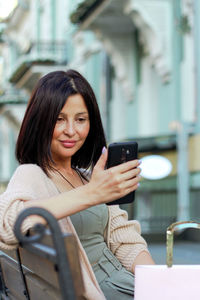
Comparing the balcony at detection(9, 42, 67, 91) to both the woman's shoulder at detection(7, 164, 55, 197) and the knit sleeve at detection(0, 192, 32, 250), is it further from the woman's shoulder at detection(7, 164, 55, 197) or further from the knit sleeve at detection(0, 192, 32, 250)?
the knit sleeve at detection(0, 192, 32, 250)

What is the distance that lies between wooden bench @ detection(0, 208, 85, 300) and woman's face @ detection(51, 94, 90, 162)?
0.41 metres

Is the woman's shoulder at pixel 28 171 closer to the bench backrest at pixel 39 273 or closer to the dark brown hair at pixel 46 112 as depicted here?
the dark brown hair at pixel 46 112

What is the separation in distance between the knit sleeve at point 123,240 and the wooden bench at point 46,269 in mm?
393

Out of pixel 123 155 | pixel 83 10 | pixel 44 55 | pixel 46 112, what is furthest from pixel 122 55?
pixel 123 155

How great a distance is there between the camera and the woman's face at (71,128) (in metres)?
2.53

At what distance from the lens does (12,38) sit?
3155 cm

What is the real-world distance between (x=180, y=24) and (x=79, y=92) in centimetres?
1066

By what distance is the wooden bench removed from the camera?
1.71 meters

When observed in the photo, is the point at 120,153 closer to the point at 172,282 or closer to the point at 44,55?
the point at 172,282

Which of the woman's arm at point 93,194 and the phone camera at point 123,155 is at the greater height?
the phone camera at point 123,155

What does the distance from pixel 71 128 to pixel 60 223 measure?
37 cm

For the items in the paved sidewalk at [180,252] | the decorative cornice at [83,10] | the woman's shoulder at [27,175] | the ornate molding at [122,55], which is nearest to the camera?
the woman's shoulder at [27,175]

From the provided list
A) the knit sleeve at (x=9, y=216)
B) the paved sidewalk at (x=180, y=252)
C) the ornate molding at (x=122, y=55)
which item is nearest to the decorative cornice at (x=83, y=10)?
the ornate molding at (x=122, y=55)

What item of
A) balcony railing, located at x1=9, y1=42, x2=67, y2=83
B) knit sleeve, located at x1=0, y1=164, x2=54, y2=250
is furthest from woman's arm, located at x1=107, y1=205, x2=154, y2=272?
balcony railing, located at x1=9, y1=42, x2=67, y2=83
